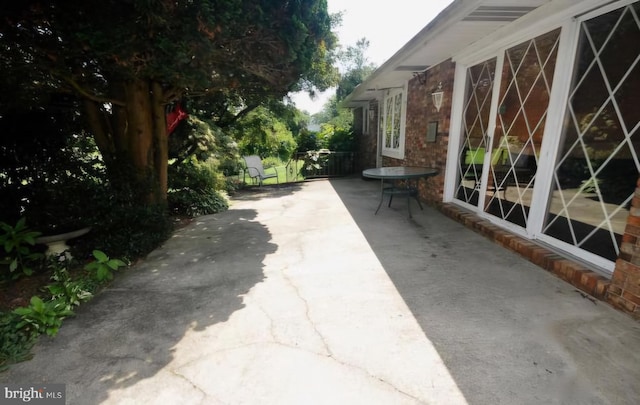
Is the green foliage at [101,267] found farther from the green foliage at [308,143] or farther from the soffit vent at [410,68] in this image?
the green foliage at [308,143]

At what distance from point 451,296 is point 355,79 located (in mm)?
25789

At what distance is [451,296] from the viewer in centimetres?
227

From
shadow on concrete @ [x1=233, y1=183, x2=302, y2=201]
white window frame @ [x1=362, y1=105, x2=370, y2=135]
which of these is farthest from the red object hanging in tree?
white window frame @ [x1=362, y1=105, x2=370, y2=135]

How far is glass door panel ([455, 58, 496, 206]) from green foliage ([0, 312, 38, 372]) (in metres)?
4.70

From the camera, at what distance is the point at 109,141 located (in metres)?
3.91

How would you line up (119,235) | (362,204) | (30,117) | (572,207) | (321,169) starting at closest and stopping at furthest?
(119,235), (30,117), (572,207), (362,204), (321,169)

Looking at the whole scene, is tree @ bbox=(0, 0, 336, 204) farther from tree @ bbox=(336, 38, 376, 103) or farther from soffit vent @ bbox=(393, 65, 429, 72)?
tree @ bbox=(336, 38, 376, 103)

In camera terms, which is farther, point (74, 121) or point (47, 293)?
point (74, 121)

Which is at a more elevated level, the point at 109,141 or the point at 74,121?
the point at 74,121

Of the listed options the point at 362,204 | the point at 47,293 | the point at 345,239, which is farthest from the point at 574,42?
the point at 47,293

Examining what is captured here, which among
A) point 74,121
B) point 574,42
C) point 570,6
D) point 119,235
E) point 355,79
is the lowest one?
point 119,235

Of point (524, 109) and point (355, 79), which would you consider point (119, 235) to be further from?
point (355, 79)

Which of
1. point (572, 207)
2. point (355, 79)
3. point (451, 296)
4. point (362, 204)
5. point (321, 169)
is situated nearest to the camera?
point (451, 296)

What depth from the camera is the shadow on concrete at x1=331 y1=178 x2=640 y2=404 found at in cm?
145
